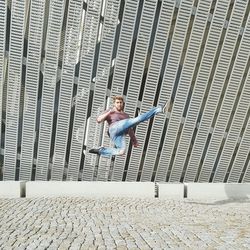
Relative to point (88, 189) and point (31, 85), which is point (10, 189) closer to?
point (88, 189)

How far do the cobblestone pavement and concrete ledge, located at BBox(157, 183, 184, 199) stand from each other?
1734 mm

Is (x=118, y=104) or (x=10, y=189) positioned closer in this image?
(x=118, y=104)

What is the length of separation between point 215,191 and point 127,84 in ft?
14.0

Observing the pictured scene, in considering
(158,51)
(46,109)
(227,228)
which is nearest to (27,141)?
(46,109)

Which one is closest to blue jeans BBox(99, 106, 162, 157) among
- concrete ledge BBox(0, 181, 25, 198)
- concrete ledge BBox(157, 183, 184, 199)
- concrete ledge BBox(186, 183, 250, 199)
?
concrete ledge BBox(157, 183, 184, 199)

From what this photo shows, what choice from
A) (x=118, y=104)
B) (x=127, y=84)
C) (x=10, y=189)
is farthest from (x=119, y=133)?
(x=127, y=84)

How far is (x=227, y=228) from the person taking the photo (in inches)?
297

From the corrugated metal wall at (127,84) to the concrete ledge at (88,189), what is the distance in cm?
179

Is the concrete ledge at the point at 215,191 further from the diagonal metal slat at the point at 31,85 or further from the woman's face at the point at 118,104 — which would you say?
the woman's face at the point at 118,104

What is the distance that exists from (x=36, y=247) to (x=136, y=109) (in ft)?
32.0

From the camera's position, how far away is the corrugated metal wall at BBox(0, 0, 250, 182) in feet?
46.8

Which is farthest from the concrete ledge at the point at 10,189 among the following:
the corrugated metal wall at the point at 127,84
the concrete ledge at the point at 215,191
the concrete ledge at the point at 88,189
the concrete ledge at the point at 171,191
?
the concrete ledge at the point at 215,191

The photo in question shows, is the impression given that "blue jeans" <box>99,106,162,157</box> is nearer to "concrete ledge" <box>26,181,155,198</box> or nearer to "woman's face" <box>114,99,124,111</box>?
"woman's face" <box>114,99,124,111</box>

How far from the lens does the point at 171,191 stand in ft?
46.3
